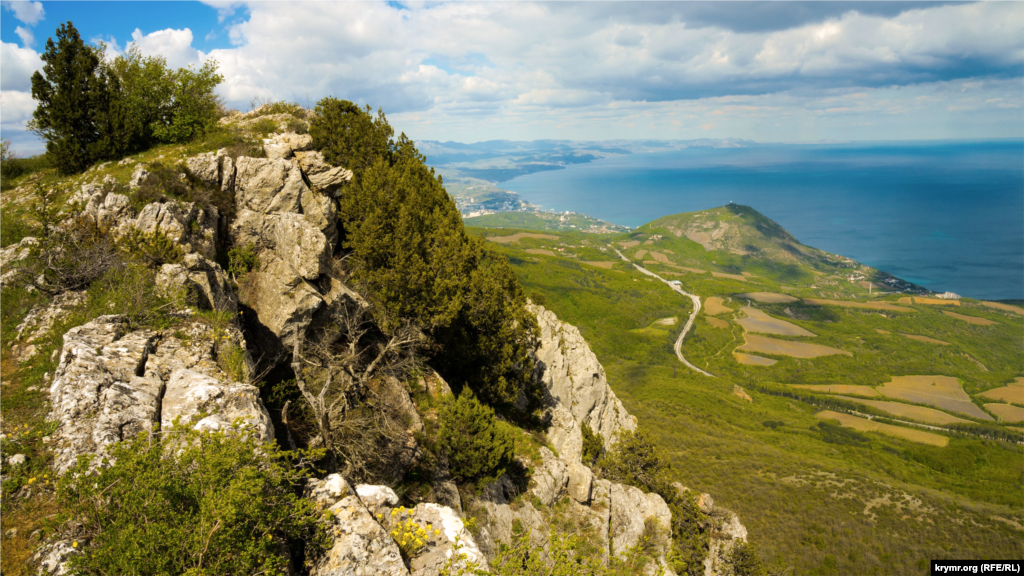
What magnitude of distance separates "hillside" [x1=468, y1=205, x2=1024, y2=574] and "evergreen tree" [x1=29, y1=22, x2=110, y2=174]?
33.9 meters

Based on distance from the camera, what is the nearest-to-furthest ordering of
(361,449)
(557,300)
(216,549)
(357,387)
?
(216,549)
(361,449)
(357,387)
(557,300)

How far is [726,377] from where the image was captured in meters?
136

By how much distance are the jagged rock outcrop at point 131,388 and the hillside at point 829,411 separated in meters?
34.6

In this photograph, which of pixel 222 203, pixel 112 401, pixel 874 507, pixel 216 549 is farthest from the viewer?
pixel 874 507

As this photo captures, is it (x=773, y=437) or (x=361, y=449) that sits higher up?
(x=361, y=449)

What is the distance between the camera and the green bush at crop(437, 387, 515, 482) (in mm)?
17125

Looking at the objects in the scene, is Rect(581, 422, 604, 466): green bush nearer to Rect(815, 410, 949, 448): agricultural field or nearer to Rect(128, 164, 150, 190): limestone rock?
Rect(128, 164, 150, 190): limestone rock

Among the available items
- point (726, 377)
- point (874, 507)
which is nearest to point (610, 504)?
point (874, 507)

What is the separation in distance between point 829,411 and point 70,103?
158630 millimetres

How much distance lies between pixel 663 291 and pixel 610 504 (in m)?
180

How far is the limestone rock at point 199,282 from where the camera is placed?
12367 mm

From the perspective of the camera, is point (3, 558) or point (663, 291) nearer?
point (3, 558)

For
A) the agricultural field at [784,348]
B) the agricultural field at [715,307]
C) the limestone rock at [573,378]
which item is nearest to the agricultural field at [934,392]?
the agricultural field at [784,348]

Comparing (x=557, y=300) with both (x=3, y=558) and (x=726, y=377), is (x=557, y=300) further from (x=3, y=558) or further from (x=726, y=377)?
(x=3, y=558)
